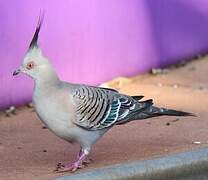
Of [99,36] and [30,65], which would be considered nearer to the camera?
[30,65]

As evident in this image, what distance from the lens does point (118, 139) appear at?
281 inches

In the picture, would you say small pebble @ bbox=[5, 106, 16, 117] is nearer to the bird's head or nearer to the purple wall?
the purple wall

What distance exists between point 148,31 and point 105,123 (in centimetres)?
407

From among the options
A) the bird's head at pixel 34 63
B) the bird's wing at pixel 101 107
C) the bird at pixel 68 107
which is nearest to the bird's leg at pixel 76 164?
the bird at pixel 68 107

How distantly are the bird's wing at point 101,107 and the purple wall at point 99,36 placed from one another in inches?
84.9

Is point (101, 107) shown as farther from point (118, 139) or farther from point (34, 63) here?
point (118, 139)

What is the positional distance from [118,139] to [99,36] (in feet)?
7.77

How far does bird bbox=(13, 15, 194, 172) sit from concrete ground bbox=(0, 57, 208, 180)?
0.85 feet

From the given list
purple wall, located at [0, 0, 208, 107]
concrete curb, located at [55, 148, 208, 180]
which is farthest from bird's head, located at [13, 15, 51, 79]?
purple wall, located at [0, 0, 208, 107]

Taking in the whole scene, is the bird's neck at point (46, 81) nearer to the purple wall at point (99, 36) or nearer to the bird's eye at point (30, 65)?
the bird's eye at point (30, 65)

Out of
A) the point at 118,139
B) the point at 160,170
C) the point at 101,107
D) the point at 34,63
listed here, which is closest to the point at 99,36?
the point at 118,139

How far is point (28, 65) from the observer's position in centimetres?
593

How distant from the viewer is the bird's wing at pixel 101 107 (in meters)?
5.97

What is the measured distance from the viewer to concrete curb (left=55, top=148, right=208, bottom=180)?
4.93 m
